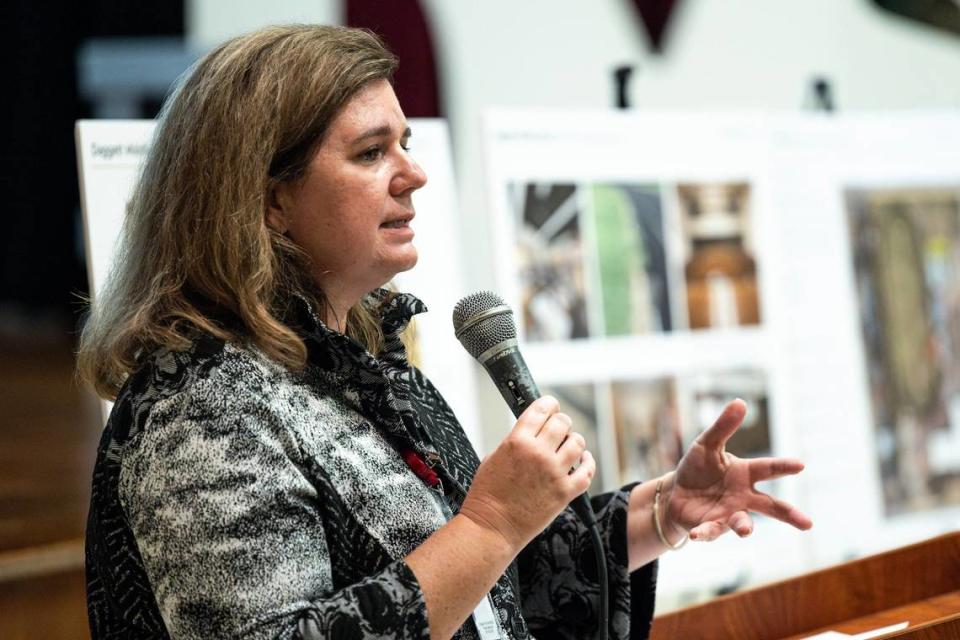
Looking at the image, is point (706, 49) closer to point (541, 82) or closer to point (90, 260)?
point (541, 82)

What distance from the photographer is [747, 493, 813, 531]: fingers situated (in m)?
1.51

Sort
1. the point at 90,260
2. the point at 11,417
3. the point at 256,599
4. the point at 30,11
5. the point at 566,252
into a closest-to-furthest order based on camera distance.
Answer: the point at 256,599, the point at 90,260, the point at 566,252, the point at 30,11, the point at 11,417

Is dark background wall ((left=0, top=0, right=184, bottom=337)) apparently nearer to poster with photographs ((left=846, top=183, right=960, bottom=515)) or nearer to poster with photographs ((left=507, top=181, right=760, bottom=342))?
poster with photographs ((left=507, top=181, right=760, bottom=342))

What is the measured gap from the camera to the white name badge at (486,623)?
129 cm

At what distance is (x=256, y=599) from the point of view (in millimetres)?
1036

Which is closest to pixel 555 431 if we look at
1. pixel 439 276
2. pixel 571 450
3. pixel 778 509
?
pixel 571 450

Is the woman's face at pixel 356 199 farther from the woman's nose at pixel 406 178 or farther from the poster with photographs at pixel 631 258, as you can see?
the poster with photographs at pixel 631 258

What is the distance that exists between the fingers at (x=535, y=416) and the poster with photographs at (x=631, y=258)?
147 centimetres

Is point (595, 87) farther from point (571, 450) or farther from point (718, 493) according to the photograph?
point (571, 450)

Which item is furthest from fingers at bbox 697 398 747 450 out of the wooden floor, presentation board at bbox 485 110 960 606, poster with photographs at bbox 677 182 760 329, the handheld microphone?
poster with photographs at bbox 677 182 760 329

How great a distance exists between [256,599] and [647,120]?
2.14m

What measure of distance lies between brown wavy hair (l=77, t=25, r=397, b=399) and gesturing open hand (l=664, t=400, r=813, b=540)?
0.59 meters

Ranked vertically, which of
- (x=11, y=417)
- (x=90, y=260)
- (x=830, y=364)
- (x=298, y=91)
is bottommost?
(x=11, y=417)

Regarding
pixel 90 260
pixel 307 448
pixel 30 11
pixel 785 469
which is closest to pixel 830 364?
pixel 785 469
